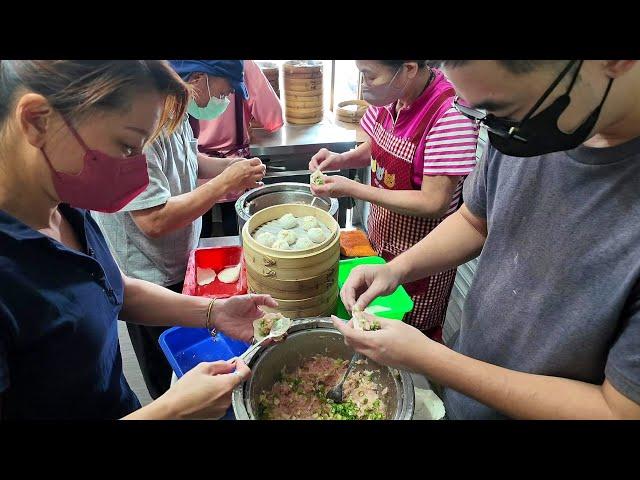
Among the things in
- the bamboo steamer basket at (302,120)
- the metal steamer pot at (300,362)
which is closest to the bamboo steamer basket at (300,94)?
the bamboo steamer basket at (302,120)

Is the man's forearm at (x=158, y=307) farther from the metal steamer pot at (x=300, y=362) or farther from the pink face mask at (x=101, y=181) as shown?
the pink face mask at (x=101, y=181)

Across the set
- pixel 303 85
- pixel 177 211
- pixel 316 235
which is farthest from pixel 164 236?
pixel 303 85

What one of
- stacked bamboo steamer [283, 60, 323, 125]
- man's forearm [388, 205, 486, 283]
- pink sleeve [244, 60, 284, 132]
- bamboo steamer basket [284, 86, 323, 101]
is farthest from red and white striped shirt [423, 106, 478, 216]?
bamboo steamer basket [284, 86, 323, 101]

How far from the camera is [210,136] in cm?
359

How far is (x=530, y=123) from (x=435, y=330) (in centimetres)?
202

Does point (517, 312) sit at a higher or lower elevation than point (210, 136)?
higher

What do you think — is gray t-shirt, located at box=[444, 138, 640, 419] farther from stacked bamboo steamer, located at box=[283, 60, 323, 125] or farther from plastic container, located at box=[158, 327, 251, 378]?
stacked bamboo steamer, located at box=[283, 60, 323, 125]

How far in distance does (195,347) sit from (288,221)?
2.32 ft

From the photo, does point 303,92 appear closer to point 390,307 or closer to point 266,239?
point 266,239

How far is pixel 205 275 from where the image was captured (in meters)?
2.15

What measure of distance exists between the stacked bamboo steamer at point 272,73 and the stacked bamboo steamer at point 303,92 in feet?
0.29

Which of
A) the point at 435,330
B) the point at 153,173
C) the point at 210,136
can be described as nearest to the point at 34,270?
the point at 153,173

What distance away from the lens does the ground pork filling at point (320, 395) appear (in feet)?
4.70
